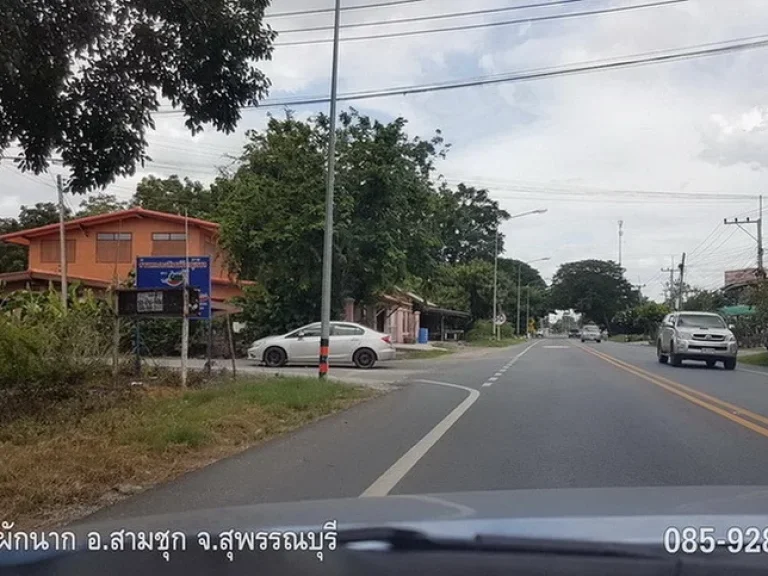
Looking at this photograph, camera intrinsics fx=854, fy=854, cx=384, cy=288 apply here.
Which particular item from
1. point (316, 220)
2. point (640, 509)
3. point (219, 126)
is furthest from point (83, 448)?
point (316, 220)

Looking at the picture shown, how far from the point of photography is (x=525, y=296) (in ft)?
360

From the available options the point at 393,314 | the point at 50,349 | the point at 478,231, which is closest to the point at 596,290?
the point at 478,231

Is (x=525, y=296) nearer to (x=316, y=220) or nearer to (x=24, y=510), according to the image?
(x=316, y=220)

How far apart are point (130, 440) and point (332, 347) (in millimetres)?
15544

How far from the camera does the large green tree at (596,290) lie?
116500 mm

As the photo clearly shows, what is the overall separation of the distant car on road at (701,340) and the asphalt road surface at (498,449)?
856 centimetres

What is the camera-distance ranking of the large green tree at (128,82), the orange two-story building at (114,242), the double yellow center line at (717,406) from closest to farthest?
the large green tree at (128,82) → the double yellow center line at (717,406) → the orange two-story building at (114,242)

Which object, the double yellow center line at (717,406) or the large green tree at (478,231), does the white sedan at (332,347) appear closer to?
the double yellow center line at (717,406)

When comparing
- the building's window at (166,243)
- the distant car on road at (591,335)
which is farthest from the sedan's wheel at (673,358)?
the distant car on road at (591,335)

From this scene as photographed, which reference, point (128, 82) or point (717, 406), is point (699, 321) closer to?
point (717, 406)

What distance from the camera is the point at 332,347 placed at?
24.8 meters

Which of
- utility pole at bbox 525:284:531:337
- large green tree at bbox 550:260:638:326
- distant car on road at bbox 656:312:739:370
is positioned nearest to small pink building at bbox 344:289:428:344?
distant car on road at bbox 656:312:739:370

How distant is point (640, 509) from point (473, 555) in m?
0.84

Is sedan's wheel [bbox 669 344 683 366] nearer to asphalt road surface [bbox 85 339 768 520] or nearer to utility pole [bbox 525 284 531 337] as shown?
asphalt road surface [bbox 85 339 768 520]
